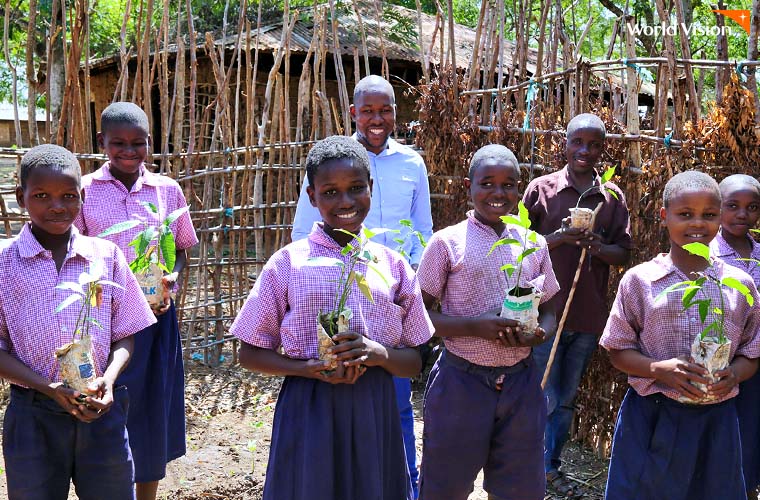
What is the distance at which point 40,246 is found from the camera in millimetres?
2346

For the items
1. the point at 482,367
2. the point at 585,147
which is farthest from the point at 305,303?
the point at 585,147

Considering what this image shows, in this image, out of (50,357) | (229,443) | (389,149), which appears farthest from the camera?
(229,443)

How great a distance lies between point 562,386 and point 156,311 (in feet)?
6.07

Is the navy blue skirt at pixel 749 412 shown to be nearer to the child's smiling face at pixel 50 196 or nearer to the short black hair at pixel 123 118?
the child's smiling face at pixel 50 196

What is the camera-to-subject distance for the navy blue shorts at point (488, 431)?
2592mm

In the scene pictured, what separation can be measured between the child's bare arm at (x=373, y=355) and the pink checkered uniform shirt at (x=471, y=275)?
39 centimetres

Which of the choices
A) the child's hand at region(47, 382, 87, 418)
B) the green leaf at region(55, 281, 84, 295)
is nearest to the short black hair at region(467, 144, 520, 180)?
the green leaf at region(55, 281, 84, 295)

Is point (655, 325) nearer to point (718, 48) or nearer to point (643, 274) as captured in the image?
point (643, 274)

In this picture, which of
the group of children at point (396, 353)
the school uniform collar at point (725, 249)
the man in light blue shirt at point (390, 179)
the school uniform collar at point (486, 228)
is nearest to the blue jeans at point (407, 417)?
the man in light blue shirt at point (390, 179)

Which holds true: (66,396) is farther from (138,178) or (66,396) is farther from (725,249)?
(725,249)

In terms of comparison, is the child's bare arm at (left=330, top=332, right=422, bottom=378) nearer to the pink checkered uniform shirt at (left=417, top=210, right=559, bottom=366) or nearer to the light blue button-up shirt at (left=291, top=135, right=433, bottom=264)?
the pink checkered uniform shirt at (left=417, top=210, right=559, bottom=366)

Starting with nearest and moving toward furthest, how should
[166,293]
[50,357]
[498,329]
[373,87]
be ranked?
[50,357]
[498,329]
[166,293]
[373,87]

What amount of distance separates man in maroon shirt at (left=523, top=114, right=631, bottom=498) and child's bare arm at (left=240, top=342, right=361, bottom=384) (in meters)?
1.59

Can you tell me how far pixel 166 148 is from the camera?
17.0 feet
